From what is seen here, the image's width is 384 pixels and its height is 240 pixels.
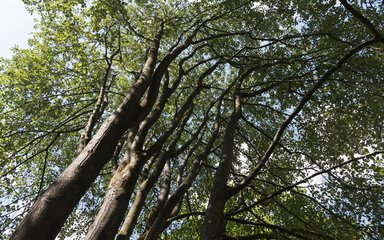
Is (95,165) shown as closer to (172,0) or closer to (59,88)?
(59,88)

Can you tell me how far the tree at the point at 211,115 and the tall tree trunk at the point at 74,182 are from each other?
4 centimetres

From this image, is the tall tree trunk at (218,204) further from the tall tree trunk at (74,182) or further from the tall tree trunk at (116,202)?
the tall tree trunk at (74,182)

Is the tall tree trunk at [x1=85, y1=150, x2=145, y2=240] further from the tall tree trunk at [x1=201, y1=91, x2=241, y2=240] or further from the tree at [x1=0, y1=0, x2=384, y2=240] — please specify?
the tall tree trunk at [x1=201, y1=91, x2=241, y2=240]

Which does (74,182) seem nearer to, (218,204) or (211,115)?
(218,204)

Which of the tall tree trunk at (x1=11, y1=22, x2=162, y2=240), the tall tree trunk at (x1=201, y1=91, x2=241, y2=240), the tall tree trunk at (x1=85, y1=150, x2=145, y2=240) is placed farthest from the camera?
the tall tree trunk at (x1=201, y1=91, x2=241, y2=240)

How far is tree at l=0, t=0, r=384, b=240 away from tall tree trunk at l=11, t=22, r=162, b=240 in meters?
0.04

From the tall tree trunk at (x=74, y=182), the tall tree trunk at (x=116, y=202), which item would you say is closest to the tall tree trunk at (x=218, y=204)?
the tall tree trunk at (x=116, y=202)

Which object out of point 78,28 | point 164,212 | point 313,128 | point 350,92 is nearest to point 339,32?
point 350,92

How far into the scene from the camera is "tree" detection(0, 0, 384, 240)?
6020 millimetres

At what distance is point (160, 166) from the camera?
5617mm

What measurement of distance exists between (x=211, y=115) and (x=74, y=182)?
7183 mm

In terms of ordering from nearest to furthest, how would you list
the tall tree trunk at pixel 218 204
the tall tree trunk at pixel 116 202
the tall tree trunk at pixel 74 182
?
the tall tree trunk at pixel 74 182, the tall tree trunk at pixel 116 202, the tall tree trunk at pixel 218 204

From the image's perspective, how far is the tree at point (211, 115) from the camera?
6.02 metres

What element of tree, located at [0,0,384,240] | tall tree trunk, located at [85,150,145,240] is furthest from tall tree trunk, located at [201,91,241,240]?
tall tree trunk, located at [85,150,145,240]
